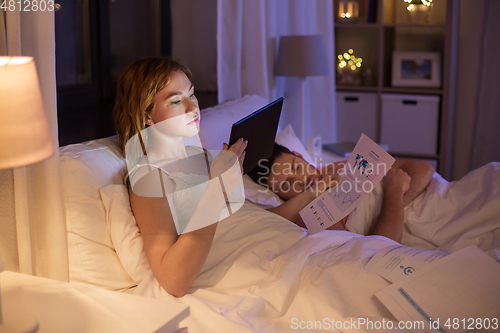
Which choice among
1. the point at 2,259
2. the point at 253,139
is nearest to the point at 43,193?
the point at 2,259

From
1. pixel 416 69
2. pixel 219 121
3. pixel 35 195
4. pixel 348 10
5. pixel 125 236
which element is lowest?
pixel 125 236

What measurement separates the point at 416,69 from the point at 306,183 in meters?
1.96

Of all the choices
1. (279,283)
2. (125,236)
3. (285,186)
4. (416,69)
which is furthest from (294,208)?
(416,69)

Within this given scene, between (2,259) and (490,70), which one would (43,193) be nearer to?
(2,259)

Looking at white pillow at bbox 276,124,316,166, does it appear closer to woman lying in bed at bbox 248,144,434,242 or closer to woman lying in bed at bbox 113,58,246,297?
woman lying in bed at bbox 248,144,434,242

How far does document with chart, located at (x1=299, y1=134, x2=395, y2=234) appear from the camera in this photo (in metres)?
1.34

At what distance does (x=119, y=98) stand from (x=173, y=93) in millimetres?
187

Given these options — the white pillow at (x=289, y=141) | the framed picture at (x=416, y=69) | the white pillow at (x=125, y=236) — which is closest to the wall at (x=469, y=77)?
the framed picture at (x=416, y=69)

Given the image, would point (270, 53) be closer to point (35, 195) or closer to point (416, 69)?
point (416, 69)

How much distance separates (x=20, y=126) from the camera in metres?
0.77

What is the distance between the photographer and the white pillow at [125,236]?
122cm

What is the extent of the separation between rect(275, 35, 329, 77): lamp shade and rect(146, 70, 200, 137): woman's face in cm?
148

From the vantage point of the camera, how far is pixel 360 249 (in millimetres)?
1293

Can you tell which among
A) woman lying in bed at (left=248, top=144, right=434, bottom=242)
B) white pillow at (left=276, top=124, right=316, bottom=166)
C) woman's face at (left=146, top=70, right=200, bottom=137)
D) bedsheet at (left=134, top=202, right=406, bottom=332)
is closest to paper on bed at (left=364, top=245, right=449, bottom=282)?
bedsheet at (left=134, top=202, right=406, bottom=332)
